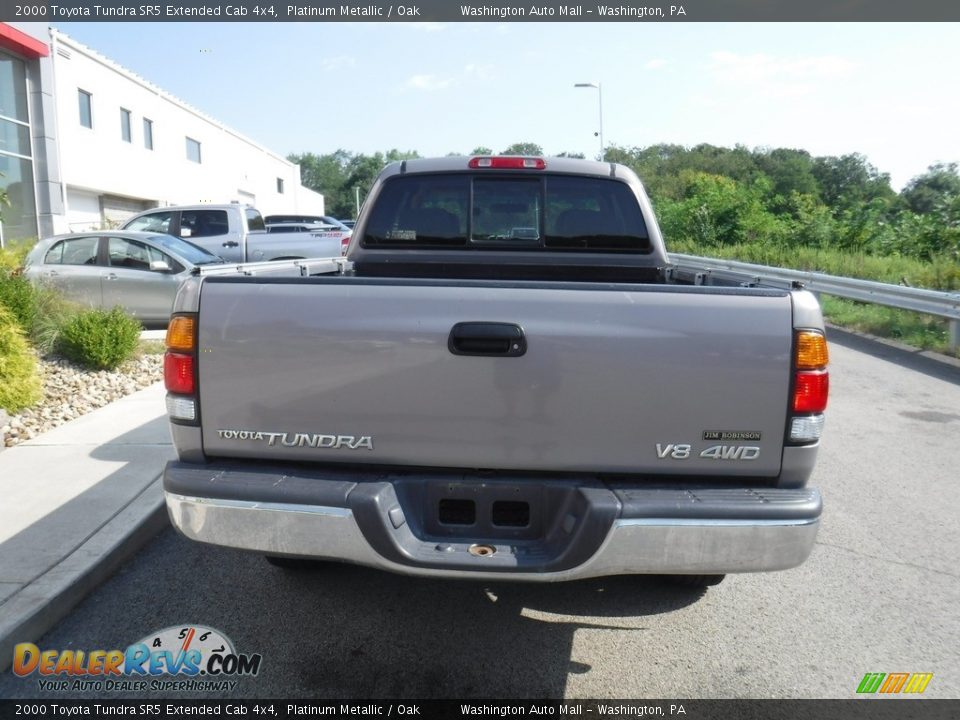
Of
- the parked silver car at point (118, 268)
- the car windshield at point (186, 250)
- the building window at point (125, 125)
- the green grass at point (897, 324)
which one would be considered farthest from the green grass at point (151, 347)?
the building window at point (125, 125)

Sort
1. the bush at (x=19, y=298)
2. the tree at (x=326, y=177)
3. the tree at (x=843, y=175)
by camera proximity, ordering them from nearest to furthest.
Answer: the bush at (x=19, y=298), the tree at (x=843, y=175), the tree at (x=326, y=177)

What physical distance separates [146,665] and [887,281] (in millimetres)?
16171

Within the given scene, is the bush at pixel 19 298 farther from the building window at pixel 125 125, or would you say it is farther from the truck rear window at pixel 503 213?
the building window at pixel 125 125

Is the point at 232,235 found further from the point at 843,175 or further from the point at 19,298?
the point at 843,175

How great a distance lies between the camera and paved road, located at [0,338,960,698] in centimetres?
318

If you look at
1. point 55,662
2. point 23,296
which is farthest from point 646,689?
point 23,296

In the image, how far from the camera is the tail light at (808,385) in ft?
9.19

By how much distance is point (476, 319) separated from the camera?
2838 mm

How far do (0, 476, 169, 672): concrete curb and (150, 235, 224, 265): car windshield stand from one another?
7.66 m

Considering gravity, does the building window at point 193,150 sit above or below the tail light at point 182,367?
above

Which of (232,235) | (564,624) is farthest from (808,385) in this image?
(232,235)

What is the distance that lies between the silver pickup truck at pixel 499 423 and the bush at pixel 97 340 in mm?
6385

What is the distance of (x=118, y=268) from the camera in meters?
11.7

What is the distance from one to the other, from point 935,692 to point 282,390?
9.33 feet
